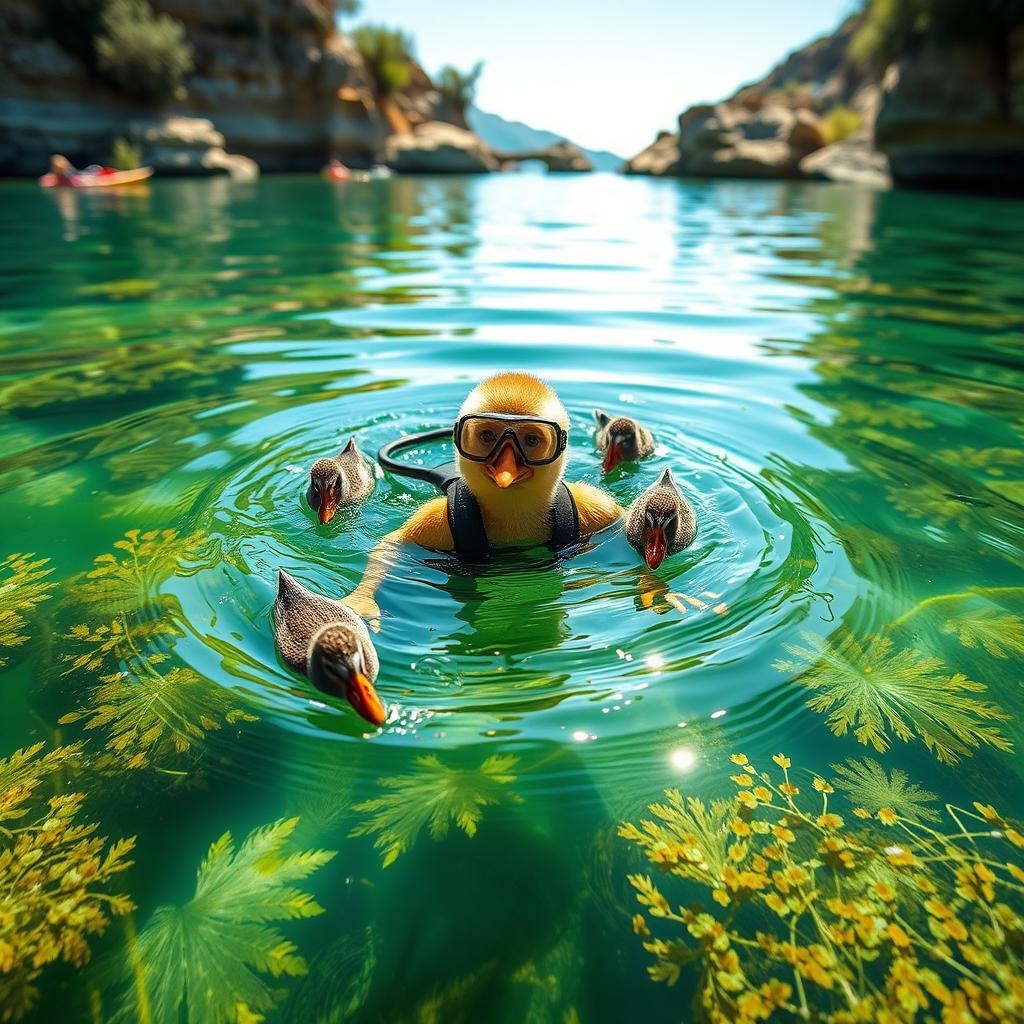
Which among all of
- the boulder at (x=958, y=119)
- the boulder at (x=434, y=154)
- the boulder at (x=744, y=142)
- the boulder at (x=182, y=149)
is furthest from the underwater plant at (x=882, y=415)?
the boulder at (x=434, y=154)

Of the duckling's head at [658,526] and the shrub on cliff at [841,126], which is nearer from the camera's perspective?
the duckling's head at [658,526]

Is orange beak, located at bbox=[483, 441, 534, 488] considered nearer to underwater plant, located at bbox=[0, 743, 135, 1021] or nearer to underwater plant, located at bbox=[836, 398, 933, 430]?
underwater plant, located at bbox=[0, 743, 135, 1021]

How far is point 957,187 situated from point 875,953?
38.6 meters

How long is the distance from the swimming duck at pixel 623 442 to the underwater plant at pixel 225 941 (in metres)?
3.59

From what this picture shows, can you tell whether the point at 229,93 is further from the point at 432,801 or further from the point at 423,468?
the point at 432,801

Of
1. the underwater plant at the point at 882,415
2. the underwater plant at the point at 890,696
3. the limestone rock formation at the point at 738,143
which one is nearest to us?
the underwater plant at the point at 890,696

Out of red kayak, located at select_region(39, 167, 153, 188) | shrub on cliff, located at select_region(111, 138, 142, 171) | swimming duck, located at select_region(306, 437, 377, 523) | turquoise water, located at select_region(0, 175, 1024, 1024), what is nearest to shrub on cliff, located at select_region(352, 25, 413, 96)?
shrub on cliff, located at select_region(111, 138, 142, 171)

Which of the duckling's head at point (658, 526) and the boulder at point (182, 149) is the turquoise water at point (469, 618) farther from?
the boulder at point (182, 149)

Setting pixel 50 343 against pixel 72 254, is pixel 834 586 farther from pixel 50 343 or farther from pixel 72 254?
pixel 72 254

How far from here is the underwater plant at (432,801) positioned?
247 centimetres

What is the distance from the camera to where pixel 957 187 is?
3262 cm

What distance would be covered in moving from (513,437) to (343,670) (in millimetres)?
1350

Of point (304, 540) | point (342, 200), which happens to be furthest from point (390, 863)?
point (342, 200)

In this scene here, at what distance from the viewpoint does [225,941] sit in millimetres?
2137
